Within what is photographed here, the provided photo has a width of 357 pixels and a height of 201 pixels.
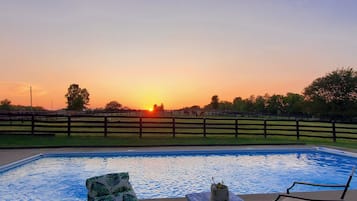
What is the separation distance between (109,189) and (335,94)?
2006 inches

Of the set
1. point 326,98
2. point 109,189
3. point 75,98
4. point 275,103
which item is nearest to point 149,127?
point 109,189

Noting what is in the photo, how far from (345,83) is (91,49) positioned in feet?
147

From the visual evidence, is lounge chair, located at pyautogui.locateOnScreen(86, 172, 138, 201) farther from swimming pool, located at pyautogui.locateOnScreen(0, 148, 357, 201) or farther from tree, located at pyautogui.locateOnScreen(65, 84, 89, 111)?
tree, located at pyautogui.locateOnScreen(65, 84, 89, 111)

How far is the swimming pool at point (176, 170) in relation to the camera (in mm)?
6716

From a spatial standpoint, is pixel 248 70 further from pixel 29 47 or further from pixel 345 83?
pixel 345 83

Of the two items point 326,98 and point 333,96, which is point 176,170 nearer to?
point 333,96

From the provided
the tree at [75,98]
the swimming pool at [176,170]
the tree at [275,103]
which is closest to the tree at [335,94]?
the tree at [275,103]

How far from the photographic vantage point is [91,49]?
13609mm

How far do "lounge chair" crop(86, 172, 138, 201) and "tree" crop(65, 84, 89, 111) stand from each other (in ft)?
173

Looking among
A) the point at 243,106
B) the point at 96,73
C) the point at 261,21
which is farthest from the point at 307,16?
the point at 243,106

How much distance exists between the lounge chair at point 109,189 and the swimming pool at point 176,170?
9.29 ft

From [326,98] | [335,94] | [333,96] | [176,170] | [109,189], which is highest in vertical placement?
[335,94]

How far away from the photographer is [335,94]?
1900 inches

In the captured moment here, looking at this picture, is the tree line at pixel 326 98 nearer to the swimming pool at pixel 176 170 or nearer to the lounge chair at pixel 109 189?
the swimming pool at pixel 176 170
